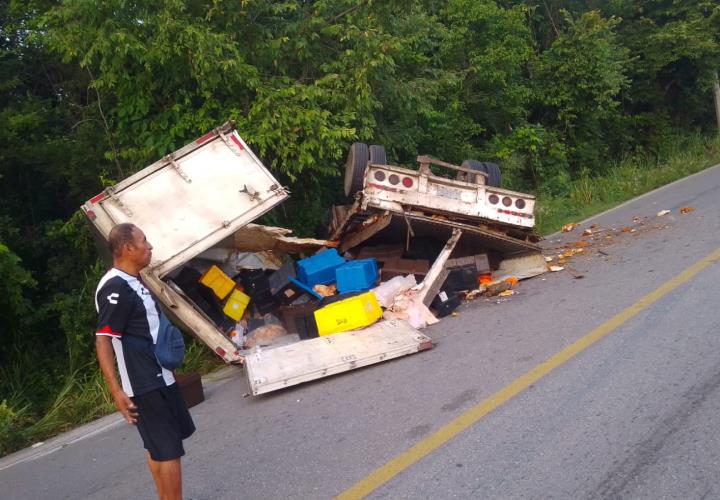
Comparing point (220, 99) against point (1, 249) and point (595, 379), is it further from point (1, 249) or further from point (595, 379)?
point (595, 379)

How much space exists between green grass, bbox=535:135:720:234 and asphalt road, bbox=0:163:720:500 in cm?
727

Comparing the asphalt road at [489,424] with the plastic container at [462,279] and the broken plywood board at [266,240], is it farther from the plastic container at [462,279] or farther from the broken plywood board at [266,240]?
the broken plywood board at [266,240]

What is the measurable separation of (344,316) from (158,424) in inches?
159

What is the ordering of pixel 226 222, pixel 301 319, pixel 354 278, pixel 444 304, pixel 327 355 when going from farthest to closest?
pixel 354 278 → pixel 444 304 → pixel 301 319 → pixel 226 222 → pixel 327 355

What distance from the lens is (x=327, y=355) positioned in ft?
21.7

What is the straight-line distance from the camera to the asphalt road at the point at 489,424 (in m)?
3.92

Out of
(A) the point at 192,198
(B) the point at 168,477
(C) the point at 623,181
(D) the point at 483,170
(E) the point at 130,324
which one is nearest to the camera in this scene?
(E) the point at 130,324

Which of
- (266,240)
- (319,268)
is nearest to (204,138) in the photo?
(266,240)

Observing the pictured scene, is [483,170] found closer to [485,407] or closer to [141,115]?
[141,115]

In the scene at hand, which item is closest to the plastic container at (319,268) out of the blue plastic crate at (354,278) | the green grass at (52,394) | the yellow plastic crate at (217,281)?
the blue plastic crate at (354,278)

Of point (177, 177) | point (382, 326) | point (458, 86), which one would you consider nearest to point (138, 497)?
point (382, 326)

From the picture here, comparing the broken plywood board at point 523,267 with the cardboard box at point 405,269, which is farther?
the broken plywood board at point 523,267

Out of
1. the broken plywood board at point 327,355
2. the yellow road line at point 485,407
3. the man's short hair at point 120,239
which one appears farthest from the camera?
the broken plywood board at point 327,355

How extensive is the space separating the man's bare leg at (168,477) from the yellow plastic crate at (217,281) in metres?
4.45
